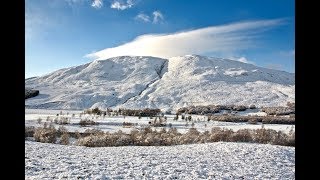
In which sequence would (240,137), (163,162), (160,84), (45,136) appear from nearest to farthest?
1. (163,162)
2. (240,137)
3. (45,136)
4. (160,84)

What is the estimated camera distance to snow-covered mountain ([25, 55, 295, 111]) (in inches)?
1806

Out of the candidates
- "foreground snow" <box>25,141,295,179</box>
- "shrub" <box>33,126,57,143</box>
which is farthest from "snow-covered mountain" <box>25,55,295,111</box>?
"foreground snow" <box>25,141,295,179</box>

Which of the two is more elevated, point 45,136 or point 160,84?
point 160,84

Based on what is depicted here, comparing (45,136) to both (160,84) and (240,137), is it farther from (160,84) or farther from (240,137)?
(160,84)

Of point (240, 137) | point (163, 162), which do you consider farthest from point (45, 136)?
point (240, 137)

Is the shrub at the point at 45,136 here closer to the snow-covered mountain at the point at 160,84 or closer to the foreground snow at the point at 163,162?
the foreground snow at the point at 163,162

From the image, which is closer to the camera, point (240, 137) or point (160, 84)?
point (240, 137)

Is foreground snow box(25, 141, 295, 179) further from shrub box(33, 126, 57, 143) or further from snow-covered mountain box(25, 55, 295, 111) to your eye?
snow-covered mountain box(25, 55, 295, 111)

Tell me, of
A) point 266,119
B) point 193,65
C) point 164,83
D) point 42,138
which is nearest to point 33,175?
point 42,138

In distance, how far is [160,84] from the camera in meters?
55.5

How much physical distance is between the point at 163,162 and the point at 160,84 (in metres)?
44.3

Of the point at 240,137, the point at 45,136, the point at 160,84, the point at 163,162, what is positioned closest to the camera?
the point at 163,162
